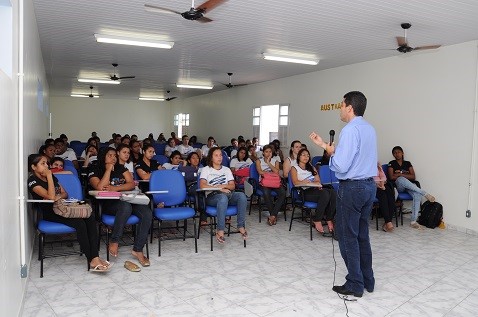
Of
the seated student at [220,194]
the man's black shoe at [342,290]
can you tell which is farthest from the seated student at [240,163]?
the man's black shoe at [342,290]

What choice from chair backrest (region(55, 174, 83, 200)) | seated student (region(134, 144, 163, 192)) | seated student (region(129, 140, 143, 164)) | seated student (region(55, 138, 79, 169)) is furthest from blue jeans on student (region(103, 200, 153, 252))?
seated student (region(55, 138, 79, 169))

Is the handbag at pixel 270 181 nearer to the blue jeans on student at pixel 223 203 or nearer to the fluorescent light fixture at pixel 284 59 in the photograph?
the blue jeans on student at pixel 223 203

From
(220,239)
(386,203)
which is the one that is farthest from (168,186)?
(386,203)

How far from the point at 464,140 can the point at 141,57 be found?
6158 mm

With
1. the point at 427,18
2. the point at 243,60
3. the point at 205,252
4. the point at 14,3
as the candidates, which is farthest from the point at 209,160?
the point at 243,60

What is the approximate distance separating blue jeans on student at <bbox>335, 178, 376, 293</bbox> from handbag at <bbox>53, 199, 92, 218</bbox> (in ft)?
7.56

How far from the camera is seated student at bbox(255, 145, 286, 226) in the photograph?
6008 mm

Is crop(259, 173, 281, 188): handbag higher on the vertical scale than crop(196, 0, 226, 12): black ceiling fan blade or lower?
lower

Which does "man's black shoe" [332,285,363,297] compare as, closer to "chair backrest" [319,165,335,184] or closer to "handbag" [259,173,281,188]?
"chair backrest" [319,165,335,184]

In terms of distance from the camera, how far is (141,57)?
27.1 feet

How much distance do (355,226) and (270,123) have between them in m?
7.86

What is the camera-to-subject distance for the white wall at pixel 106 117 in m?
18.7

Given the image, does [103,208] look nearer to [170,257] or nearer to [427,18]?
[170,257]

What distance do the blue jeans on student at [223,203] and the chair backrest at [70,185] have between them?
1.44 meters
